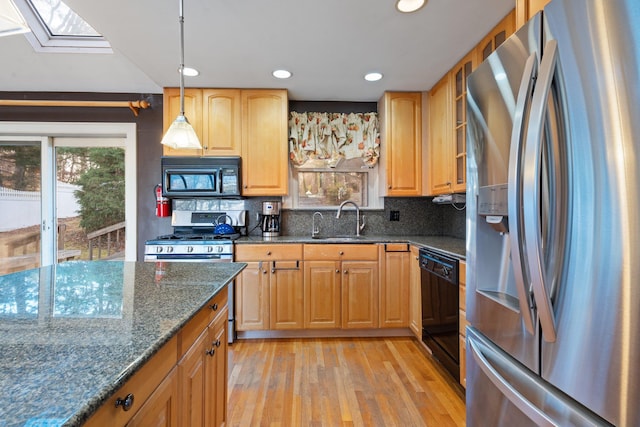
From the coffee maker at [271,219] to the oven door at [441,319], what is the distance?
1480 millimetres

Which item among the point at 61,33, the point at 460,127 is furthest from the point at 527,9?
the point at 61,33

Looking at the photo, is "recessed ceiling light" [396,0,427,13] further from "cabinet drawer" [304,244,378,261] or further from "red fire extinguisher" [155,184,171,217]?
"red fire extinguisher" [155,184,171,217]

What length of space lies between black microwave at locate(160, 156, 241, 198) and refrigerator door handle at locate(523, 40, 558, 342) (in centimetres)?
246

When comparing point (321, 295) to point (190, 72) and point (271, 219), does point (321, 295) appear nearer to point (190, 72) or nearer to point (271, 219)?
point (271, 219)

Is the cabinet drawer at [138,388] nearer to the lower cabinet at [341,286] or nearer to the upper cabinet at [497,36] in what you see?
the lower cabinet at [341,286]

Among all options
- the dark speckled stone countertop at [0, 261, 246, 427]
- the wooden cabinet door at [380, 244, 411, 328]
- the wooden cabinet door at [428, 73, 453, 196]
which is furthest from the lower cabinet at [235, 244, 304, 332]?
the wooden cabinet door at [428, 73, 453, 196]

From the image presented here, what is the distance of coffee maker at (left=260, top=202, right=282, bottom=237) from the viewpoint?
3.03 meters

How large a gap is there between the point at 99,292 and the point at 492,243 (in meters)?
1.41

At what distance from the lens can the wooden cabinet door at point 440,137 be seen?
254 cm

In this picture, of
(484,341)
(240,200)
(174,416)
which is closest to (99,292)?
(174,416)

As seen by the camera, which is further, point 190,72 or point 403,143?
point 403,143

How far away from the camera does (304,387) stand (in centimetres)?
196

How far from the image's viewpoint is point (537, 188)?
0.74 metres

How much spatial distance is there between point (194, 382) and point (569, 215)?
122cm
